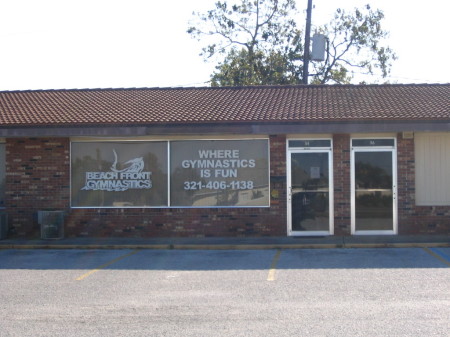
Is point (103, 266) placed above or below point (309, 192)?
below

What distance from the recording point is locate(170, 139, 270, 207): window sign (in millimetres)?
15102

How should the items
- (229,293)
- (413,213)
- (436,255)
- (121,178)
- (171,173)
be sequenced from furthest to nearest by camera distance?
1. (121,178)
2. (171,173)
3. (413,213)
4. (436,255)
5. (229,293)

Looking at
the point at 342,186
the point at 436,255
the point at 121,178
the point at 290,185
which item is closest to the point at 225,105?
the point at 290,185

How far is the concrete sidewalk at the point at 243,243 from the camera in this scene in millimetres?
13359

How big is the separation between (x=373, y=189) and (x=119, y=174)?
22.2 feet

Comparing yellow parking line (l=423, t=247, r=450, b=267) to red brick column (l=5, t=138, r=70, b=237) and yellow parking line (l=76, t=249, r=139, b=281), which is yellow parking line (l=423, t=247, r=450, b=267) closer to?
yellow parking line (l=76, t=249, r=139, b=281)

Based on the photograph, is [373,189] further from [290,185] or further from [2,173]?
[2,173]

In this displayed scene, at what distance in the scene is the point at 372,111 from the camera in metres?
15.0

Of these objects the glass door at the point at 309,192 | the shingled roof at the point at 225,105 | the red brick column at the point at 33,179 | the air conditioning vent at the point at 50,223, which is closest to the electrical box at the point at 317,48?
the shingled roof at the point at 225,105

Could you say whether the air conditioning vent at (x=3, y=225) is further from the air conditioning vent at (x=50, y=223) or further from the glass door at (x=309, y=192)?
the glass door at (x=309, y=192)

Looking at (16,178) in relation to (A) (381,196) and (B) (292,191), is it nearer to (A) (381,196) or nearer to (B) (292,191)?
(B) (292,191)

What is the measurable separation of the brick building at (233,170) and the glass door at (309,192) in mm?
26

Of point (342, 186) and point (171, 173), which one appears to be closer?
point (342, 186)

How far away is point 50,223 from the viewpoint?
1495 centimetres
